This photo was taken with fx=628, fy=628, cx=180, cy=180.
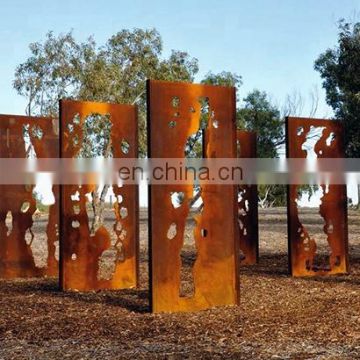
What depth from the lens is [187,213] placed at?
6.36 metres

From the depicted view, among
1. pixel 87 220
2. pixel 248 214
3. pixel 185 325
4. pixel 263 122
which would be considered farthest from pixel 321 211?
pixel 263 122

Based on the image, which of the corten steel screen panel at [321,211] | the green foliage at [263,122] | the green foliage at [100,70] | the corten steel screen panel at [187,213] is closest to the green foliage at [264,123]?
the green foliage at [263,122]

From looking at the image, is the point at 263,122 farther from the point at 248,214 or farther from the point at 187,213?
the point at 187,213

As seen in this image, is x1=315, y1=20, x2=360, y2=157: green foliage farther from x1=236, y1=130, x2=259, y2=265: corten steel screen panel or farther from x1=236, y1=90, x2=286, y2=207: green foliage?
x1=236, y1=90, x2=286, y2=207: green foliage

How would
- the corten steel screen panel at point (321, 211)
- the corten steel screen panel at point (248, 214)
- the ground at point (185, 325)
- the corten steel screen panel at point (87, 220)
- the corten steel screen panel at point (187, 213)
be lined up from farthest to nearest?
the corten steel screen panel at point (248, 214), the corten steel screen panel at point (321, 211), the corten steel screen panel at point (87, 220), the corten steel screen panel at point (187, 213), the ground at point (185, 325)

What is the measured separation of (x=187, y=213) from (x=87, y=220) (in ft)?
7.03

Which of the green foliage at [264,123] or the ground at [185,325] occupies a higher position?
the green foliage at [264,123]

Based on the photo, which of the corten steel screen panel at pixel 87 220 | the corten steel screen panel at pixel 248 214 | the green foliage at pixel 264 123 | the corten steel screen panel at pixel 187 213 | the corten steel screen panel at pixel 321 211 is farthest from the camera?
the green foliage at pixel 264 123

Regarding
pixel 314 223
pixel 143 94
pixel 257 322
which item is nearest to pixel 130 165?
pixel 257 322

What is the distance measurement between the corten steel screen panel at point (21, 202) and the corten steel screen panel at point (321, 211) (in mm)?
3605

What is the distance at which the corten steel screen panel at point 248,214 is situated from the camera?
1109cm

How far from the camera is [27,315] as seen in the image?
6273 mm

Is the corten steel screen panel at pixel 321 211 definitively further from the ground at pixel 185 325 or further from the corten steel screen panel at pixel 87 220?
the corten steel screen panel at pixel 87 220

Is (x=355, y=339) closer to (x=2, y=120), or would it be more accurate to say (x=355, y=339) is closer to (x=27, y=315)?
(x=27, y=315)
